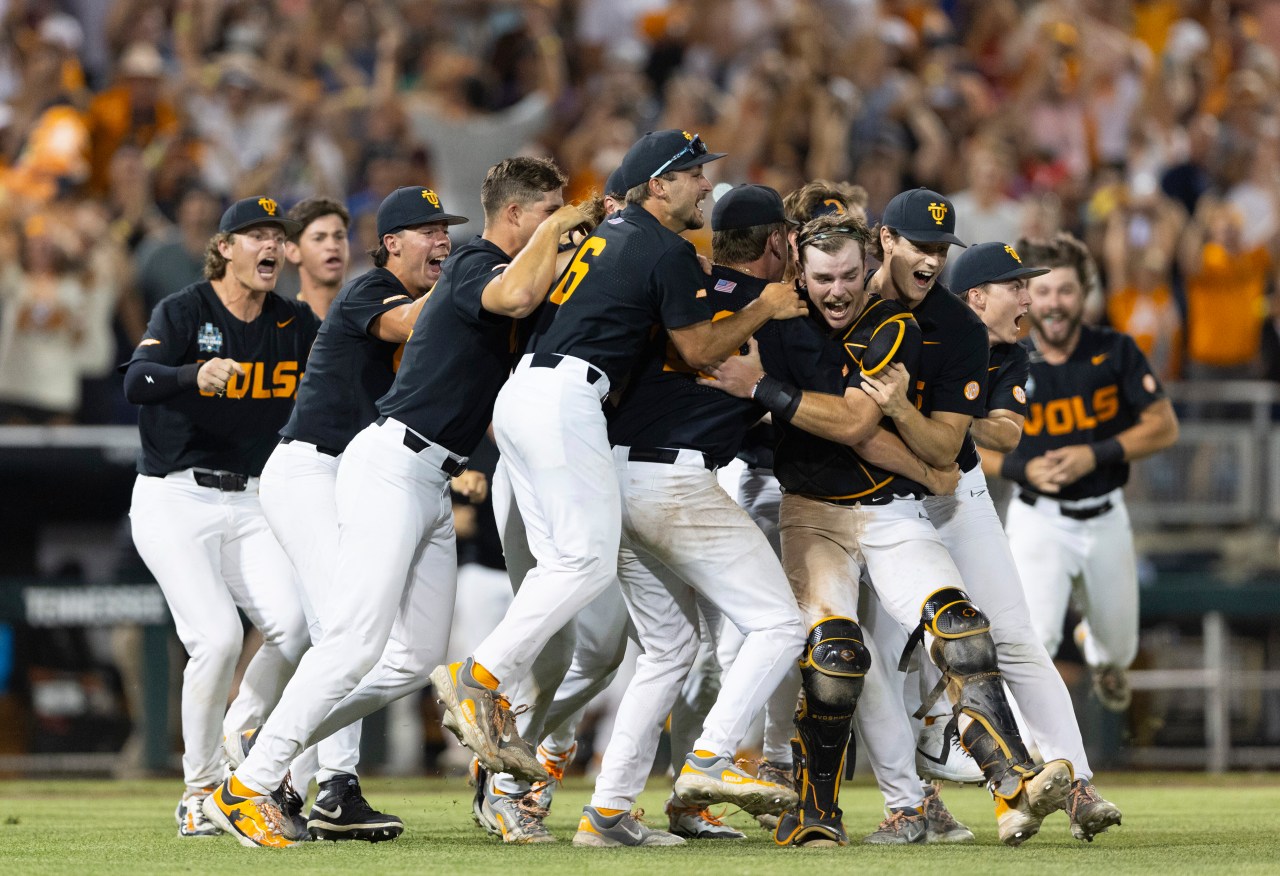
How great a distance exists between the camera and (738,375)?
643 cm

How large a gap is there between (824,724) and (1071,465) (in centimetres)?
308

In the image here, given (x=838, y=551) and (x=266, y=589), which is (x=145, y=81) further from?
(x=838, y=551)

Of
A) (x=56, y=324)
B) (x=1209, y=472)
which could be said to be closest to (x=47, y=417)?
(x=56, y=324)

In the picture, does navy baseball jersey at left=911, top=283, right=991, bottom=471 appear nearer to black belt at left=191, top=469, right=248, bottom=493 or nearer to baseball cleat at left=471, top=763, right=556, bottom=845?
baseball cleat at left=471, top=763, right=556, bottom=845

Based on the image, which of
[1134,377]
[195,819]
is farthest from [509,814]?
[1134,377]

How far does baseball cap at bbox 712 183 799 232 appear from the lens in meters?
6.64

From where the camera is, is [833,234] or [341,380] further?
[341,380]

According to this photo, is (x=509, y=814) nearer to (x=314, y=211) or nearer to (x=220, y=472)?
(x=220, y=472)

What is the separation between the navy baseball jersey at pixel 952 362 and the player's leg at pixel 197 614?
307cm

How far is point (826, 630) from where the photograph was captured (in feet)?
20.9

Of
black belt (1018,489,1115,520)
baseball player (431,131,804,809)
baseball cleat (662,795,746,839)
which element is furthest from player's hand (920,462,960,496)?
black belt (1018,489,1115,520)

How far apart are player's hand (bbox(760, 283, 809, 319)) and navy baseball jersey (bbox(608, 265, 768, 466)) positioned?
0.18 metres

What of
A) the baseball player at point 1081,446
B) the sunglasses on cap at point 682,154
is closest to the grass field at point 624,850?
the baseball player at point 1081,446

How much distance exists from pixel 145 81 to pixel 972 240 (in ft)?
20.9
